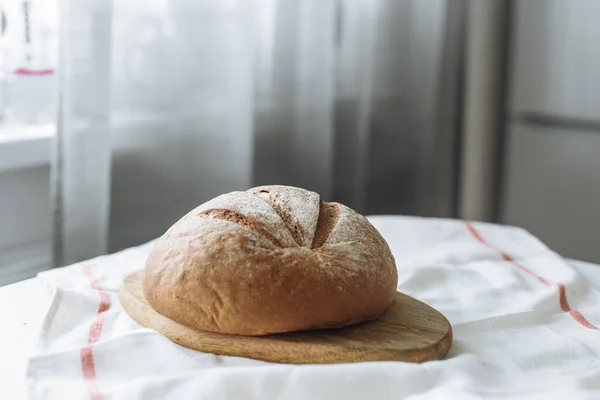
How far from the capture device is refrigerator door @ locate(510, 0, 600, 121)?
230 centimetres

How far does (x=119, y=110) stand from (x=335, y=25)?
78cm

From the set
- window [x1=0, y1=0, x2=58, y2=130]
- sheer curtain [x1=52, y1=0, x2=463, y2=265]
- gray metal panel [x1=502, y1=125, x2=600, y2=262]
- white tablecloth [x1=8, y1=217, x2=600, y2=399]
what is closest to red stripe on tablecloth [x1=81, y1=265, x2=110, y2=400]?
white tablecloth [x1=8, y1=217, x2=600, y2=399]

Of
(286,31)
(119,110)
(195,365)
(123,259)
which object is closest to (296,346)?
(195,365)

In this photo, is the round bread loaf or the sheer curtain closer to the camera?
the round bread loaf

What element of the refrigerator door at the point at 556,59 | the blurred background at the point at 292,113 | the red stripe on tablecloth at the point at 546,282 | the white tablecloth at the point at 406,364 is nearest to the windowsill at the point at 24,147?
the blurred background at the point at 292,113

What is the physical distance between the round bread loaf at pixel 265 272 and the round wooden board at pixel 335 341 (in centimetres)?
1

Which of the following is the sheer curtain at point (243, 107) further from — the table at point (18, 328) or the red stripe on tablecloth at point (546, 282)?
the red stripe on tablecloth at point (546, 282)

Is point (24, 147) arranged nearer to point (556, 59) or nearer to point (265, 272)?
point (265, 272)

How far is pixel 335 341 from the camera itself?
2.62 feet

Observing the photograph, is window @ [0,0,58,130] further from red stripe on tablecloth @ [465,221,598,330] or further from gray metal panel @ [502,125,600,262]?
gray metal panel @ [502,125,600,262]

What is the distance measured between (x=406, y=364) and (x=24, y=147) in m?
1.06

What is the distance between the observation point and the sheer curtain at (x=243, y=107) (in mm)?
1498

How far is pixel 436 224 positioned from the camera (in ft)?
4.44

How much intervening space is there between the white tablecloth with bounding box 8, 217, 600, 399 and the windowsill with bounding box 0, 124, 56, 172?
1.49 ft
